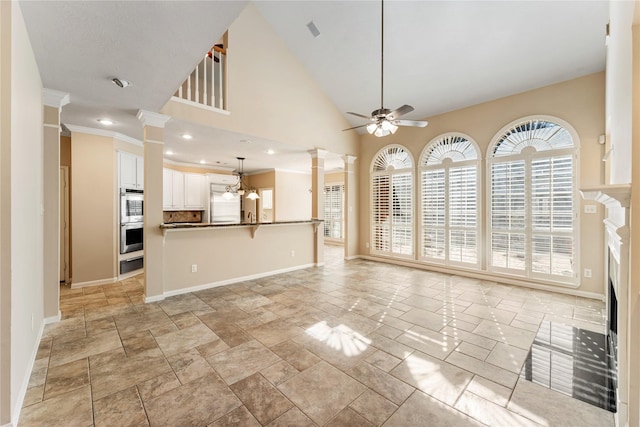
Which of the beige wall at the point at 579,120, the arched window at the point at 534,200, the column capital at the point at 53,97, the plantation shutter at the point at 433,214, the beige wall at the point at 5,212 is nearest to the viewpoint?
the beige wall at the point at 5,212

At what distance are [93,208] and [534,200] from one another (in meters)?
7.18

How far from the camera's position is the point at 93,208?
4.58 meters

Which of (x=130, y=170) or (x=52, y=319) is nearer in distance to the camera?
(x=52, y=319)

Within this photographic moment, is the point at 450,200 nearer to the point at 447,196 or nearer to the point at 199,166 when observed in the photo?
the point at 447,196

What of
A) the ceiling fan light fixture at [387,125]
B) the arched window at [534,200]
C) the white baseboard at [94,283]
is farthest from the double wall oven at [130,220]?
the arched window at [534,200]

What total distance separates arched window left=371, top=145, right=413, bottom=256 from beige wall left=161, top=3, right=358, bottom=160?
4.70ft

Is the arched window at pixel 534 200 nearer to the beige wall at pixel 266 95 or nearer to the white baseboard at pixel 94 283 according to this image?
the beige wall at pixel 266 95

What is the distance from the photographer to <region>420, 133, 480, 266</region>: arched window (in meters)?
5.09

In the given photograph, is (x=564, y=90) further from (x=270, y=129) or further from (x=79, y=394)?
(x=79, y=394)

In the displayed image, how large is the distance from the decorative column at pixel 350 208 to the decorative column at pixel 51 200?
503cm

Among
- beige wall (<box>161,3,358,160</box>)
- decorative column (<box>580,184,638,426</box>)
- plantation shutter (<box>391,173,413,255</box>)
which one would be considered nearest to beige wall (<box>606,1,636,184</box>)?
decorative column (<box>580,184,638,426</box>)

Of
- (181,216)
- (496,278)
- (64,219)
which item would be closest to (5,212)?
(64,219)

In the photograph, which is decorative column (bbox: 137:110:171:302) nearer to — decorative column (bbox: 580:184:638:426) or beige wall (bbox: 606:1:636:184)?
decorative column (bbox: 580:184:638:426)

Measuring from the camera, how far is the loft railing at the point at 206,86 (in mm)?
4031
